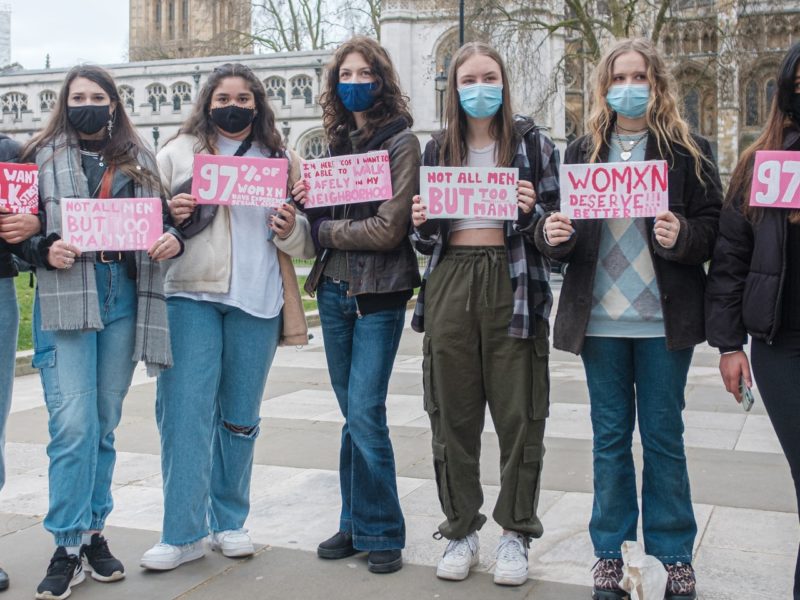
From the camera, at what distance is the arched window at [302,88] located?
52.6m

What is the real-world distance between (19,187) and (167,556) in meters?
1.58

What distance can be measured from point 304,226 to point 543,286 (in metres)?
1.06

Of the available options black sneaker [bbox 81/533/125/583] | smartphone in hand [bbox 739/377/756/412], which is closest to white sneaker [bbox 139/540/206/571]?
black sneaker [bbox 81/533/125/583]

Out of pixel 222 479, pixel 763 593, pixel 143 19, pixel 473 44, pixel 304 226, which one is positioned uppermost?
pixel 143 19

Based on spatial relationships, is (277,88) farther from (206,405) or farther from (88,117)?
(206,405)

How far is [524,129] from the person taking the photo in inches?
160

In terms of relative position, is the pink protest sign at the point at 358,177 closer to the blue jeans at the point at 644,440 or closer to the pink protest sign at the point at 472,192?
the pink protest sign at the point at 472,192

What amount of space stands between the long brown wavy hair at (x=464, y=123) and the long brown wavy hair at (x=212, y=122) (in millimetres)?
783

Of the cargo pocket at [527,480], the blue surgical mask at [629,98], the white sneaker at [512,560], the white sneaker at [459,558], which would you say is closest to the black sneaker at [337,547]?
the white sneaker at [459,558]

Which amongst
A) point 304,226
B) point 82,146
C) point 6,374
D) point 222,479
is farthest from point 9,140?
point 222,479

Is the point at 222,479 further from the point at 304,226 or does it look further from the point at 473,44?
the point at 473,44

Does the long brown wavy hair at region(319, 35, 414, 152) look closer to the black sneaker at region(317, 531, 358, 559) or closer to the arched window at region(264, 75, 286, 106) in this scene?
the black sneaker at region(317, 531, 358, 559)

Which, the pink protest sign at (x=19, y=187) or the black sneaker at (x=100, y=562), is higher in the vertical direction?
the pink protest sign at (x=19, y=187)

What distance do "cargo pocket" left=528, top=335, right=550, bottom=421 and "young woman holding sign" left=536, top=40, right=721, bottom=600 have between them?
0.64 ft
